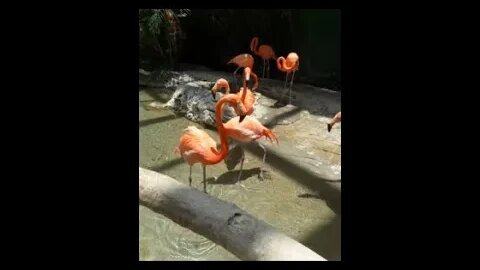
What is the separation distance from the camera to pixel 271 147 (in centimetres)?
312

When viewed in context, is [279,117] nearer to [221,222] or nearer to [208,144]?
[208,144]

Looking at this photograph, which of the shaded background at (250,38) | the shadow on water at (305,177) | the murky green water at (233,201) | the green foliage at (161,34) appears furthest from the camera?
the shaded background at (250,38)

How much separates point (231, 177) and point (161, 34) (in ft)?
9.66

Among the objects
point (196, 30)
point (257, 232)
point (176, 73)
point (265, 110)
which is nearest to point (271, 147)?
point (265, 110)

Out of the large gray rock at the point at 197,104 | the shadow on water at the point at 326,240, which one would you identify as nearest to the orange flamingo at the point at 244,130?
the shadow on water at the point at 326,240

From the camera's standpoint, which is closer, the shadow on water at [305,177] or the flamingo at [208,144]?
the flamingo at [208,144]

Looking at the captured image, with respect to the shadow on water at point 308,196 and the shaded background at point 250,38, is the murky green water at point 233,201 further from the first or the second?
the shaded background at point 250,38

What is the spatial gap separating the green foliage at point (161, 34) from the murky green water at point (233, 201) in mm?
1549

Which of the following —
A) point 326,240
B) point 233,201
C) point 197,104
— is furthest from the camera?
point 197,104

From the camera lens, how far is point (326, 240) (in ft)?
7.43

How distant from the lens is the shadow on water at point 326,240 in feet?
7.08

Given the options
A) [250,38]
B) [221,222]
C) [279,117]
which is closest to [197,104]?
[279,117]

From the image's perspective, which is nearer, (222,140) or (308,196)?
(222,140)
